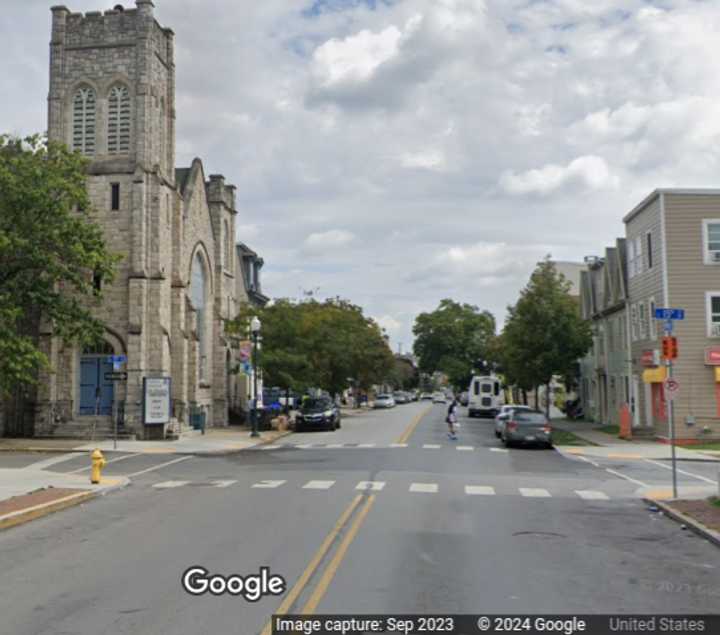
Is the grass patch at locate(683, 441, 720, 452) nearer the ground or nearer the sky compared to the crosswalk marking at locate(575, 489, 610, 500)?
nearer the sky

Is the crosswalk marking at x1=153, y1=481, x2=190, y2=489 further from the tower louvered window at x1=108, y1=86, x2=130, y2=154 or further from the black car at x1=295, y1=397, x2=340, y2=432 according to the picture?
the black car at x1=295, y1=397, x2=340, y2=432

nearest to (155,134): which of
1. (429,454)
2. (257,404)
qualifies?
(257,404)

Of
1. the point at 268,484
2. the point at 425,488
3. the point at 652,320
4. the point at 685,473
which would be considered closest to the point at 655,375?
the point at 652,320

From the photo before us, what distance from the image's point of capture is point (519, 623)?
7.57 meters

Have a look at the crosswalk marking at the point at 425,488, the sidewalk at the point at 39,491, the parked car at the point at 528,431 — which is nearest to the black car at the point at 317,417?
the parked car at the point at 528,431

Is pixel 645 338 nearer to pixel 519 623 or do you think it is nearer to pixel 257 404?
pixel 257 404

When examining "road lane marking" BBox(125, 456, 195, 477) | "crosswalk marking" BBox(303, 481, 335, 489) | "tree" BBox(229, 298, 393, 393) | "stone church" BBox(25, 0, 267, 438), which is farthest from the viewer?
"tree" BBox(229, 298, 393, 393)

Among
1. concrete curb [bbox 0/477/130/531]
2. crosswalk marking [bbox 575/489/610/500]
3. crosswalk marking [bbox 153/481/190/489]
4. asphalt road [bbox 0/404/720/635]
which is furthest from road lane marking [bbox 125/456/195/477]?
crosswalk marking [bbox 575/489/610/500]

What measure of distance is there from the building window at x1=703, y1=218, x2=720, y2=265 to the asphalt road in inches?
555

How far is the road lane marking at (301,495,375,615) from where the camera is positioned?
8.15 metres

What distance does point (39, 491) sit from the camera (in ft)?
56.6

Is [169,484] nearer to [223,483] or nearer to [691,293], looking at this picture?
[223,483]

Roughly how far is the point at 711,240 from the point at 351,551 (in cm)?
2612

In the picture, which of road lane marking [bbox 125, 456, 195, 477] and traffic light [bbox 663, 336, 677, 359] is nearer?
traffic light [bbox 663, 336, 677, 359]
